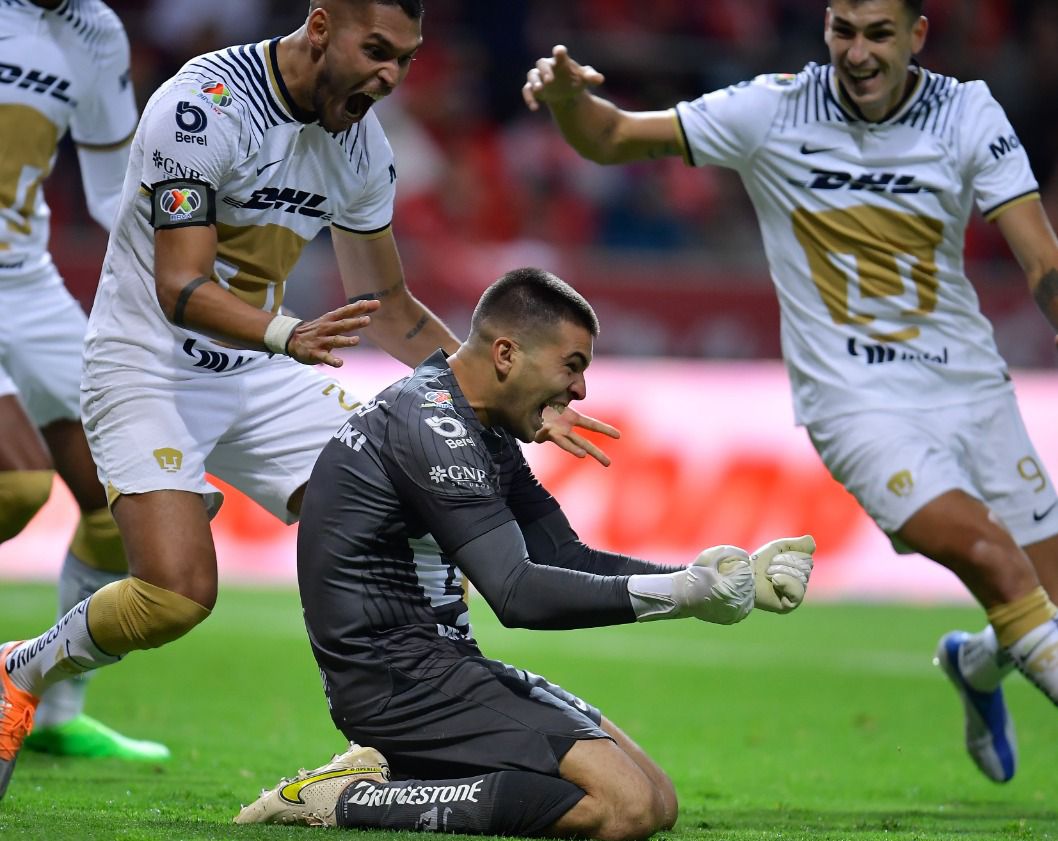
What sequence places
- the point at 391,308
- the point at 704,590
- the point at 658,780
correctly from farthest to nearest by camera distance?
the point at 391,308, the point at 658,780, the point at 704,590

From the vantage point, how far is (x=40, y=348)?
251 inches

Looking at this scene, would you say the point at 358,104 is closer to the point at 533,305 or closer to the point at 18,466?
the point at 533,305

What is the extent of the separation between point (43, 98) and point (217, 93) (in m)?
1.44

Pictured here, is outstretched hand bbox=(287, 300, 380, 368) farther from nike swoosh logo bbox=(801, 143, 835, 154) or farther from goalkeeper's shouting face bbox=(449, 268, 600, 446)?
nike swoosh logo bbox=(801, 143, 835, 154)

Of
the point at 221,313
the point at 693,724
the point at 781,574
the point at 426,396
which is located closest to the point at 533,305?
the point at 426,396

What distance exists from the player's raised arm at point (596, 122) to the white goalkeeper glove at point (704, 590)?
2417mm

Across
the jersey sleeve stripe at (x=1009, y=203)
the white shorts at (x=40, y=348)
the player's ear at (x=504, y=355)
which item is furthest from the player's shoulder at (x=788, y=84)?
the white shorts at (x=40, y=348)

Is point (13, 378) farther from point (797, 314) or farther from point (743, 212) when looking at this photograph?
point (743, 212)

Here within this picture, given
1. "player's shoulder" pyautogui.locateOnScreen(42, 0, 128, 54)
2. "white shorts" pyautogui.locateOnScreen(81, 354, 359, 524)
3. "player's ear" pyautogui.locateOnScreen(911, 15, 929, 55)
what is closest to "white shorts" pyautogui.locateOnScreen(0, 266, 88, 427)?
"player's shoulder" pyautogui.locateOnScreen(42, 0, 128, 54)

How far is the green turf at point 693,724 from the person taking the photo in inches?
204

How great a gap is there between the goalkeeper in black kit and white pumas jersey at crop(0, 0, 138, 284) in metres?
2.25

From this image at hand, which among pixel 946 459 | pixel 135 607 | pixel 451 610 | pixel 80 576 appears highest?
pixel 946 459

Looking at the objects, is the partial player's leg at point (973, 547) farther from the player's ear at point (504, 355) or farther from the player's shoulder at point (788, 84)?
the player's ear at point (504, 355)

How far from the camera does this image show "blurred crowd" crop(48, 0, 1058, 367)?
1448 cm
